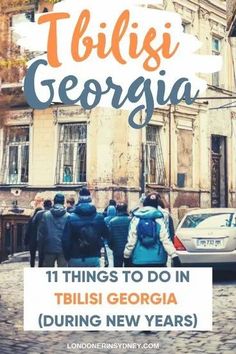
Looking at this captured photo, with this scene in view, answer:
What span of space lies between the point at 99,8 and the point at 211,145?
3.31m

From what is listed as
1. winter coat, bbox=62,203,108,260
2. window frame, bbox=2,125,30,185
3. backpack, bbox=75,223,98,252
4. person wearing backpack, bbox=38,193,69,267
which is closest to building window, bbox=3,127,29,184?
window frame, bbox=2,125,30,185

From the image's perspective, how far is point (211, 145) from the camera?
789 cm

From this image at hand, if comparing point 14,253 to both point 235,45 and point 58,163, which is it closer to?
point 58,163

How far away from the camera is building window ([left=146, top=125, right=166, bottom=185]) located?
7.22m

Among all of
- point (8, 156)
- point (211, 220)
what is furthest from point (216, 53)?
point (8, 156)

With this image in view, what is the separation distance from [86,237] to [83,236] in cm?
3

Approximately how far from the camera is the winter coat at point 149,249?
5312 mm

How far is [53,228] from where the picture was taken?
6.65 metres

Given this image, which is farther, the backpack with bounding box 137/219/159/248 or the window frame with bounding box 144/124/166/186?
the window frame with bounding box 144/124/166/186

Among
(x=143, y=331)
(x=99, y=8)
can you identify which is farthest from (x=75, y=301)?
(x=99, y=8)

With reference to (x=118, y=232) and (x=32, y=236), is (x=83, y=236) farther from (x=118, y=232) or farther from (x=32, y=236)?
(x=32, y=236)

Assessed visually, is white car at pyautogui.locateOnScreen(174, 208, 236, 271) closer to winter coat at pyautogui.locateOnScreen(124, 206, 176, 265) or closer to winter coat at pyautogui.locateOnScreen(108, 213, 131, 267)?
winter coat at pyautogui.locateOnScreen(108, 213, 131, 267)

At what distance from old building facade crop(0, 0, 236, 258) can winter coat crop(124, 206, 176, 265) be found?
960 mm

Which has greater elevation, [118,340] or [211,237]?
[211,237]
